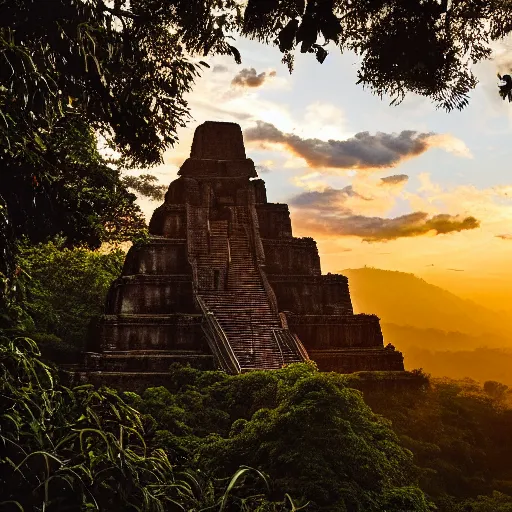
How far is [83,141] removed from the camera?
9812 mm

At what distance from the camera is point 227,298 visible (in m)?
20.0

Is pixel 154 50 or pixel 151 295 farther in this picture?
pixel 151 295

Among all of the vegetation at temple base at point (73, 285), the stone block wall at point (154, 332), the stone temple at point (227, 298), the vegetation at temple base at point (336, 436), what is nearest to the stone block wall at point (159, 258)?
the stone temple at point (227, 298)

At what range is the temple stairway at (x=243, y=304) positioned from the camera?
17078 mm

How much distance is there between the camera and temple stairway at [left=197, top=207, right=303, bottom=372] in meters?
17.1

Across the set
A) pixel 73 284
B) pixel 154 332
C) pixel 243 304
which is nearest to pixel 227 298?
pixel 243 304

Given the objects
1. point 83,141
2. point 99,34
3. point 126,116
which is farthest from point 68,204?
point 83,141

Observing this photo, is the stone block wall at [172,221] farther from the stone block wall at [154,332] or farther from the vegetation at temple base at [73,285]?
the stone block wall at [154,332]

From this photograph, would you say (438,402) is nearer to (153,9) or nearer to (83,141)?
(83,141)

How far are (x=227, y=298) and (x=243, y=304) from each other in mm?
738

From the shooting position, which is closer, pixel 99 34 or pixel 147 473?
pixel 147 473

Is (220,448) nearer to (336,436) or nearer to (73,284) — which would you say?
(336,436)

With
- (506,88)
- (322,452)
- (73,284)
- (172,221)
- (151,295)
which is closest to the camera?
(506,88)

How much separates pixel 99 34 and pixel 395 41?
314cm
